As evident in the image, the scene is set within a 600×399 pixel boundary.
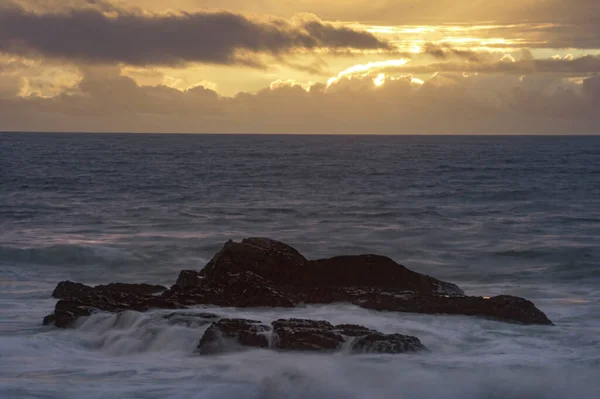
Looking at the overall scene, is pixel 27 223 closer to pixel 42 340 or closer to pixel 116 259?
pixel 116 259

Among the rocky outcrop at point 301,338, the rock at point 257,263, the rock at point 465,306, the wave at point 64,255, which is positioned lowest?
the wave at point 64,255

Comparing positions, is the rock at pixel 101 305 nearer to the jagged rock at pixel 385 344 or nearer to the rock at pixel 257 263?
the rock at pixel 257 263

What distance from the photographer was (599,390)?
10766mm

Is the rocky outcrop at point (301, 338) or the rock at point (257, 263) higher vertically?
the rock at point (257, 263)

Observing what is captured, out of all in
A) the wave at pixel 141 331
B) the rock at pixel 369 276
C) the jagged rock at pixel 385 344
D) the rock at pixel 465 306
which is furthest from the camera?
the rock at pixel 369 276

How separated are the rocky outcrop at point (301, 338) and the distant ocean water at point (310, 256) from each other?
26 centimetres

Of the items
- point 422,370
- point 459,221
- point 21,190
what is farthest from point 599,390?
point 21,190

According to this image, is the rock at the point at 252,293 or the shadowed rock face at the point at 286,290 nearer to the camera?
the shadowed rock face at the point at 286,290

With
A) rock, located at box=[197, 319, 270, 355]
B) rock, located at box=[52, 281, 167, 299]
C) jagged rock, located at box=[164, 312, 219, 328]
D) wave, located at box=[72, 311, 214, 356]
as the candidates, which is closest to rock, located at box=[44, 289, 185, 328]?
wave, located at box=[72, 311, 214, 356]

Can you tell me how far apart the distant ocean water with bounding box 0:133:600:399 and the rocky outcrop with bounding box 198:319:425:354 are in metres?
0.26

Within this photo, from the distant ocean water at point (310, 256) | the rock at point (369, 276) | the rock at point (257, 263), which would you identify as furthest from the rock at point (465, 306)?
the rock at point (257, 263)

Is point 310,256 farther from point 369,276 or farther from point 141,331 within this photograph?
point 141,331

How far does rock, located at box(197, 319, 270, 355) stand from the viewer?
1213 cm

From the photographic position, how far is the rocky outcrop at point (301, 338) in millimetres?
11992
